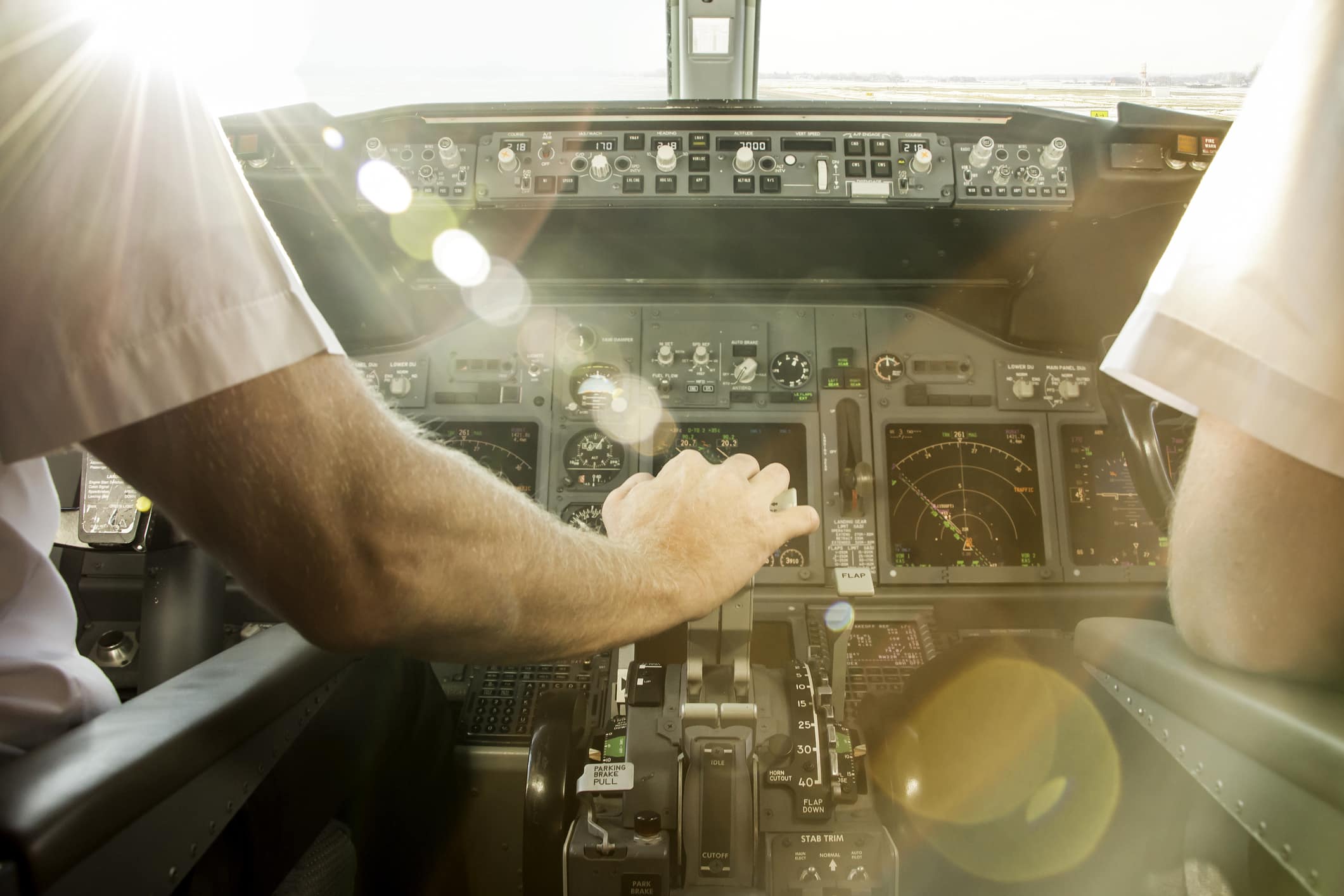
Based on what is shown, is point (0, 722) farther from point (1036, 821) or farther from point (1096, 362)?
point (1096, 362)

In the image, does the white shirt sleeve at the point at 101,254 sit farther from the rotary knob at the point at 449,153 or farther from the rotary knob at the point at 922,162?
the rotary knob at the point at 922,162

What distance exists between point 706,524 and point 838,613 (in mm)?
1258

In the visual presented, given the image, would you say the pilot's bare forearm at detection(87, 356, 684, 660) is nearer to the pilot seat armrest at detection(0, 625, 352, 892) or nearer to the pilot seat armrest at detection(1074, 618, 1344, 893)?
the pilot seat armrest at detection(0, 625, 352, 892)

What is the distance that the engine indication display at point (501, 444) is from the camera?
2488 mm

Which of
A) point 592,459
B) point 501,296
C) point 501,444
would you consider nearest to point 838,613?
point 592,459

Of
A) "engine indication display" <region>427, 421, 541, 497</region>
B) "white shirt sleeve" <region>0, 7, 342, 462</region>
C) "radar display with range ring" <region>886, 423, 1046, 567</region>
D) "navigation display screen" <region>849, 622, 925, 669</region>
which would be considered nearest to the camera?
"white shirt sleeve" <region>0, 7, 342, 462</region>

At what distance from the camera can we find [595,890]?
4.09 ft

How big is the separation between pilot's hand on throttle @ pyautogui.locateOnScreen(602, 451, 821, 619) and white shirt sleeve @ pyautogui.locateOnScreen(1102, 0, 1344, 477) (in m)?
0.49

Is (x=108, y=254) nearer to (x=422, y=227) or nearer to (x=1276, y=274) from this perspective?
(x=1276, y=274)

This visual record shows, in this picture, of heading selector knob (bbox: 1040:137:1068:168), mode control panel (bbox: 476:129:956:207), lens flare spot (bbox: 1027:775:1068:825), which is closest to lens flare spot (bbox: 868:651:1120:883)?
lens flare spot (bbox: 1027:775:1068:825)

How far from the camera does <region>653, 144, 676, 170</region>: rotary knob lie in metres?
2.07

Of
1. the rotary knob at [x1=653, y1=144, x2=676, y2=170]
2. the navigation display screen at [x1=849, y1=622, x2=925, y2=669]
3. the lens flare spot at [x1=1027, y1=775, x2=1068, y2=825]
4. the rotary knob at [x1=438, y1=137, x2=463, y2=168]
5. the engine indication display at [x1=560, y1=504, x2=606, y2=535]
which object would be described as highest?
the rotary knob at [x1=438, y1=137, x2=463, y2=168]

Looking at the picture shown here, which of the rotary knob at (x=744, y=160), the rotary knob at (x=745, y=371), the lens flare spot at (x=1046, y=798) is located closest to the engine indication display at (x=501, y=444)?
the rotary knob at (x=745, y=371)

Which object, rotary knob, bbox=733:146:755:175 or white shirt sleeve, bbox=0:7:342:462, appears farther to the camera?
rotary knob, bbox=733:146:755:175
